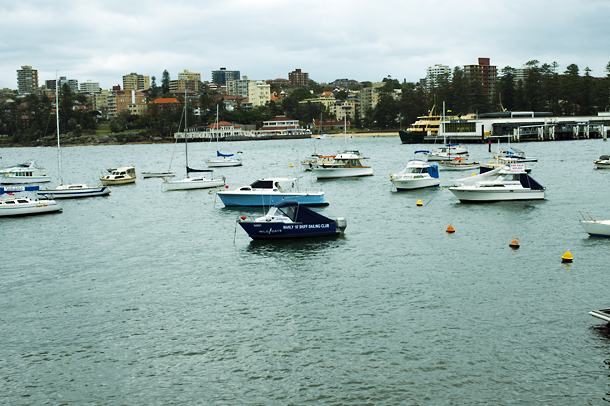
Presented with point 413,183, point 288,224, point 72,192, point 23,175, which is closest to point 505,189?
point 413,183

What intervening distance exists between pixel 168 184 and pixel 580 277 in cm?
4727

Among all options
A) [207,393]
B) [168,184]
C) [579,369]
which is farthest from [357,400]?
[168,184]

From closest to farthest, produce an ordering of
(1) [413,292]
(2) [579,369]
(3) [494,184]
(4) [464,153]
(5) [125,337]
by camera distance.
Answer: (2) [579,369]
(5) [125,337]
(1) [413,292]
(3) [494,184]
(4) [464,153]

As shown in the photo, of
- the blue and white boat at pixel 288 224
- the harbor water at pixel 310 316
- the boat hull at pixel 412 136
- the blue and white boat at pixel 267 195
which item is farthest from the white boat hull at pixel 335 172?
the boat hull at pixel 412 136

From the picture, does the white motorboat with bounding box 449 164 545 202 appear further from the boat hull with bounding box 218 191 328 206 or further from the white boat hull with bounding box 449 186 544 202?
the boat hull with bounding box 218 191 328 206

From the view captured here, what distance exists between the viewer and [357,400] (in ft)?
50.6

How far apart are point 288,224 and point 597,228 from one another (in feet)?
54.6

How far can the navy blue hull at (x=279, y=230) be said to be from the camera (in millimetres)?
33062

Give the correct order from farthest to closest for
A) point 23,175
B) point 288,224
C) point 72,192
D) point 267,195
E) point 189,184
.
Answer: point 23,175 → point 189,184 → point 72,192 → point 267,195 → point 288,224

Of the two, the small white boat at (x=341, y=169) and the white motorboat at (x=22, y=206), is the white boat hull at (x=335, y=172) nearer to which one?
the small white boat at (x=341, y=169)

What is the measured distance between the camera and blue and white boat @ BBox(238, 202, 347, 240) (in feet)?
109

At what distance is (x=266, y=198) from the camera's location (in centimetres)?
4784

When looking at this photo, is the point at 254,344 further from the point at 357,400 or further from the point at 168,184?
the point at 168,184

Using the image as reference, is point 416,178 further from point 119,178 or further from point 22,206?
point 119,178
